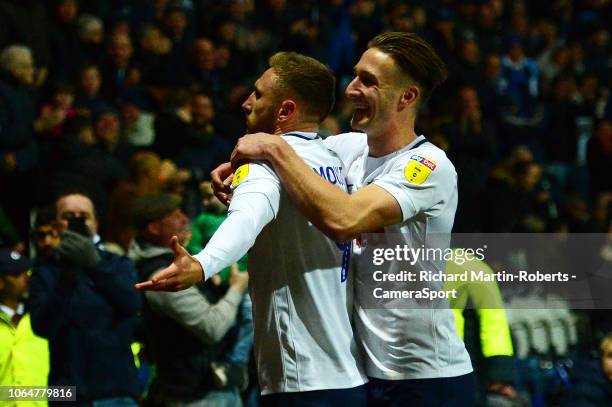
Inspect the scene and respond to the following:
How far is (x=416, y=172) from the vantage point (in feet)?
12.7

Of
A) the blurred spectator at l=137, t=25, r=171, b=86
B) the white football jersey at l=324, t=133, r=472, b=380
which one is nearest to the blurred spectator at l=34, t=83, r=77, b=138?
the blurred spectator at l=137, t=25, r=171, b=86

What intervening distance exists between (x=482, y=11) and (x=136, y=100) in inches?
224

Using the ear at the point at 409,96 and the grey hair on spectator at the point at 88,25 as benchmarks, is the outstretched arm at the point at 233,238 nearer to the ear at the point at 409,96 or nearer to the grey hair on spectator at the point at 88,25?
the ear at the point at 409,96

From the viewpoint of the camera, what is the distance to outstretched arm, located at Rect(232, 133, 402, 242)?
355 cm

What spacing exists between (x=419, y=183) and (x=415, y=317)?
493mm

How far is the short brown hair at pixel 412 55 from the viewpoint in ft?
13.1

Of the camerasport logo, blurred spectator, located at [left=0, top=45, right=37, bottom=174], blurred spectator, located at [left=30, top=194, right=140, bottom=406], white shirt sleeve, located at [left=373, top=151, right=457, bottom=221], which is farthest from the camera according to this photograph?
blurred spectator, located at [left=0, top=45, right=37, bottom=174]

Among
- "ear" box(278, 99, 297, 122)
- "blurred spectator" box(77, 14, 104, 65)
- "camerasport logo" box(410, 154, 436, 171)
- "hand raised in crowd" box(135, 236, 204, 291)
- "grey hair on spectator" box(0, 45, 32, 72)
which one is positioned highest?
"blurred spectator" box(77, 14, 104, 65)

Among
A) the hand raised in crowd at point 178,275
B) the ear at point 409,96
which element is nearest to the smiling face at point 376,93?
the ear at point 409,96

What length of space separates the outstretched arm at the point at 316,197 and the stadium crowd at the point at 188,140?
184cm

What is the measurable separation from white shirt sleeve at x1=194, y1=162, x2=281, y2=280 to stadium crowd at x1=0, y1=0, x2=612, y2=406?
1871 mm

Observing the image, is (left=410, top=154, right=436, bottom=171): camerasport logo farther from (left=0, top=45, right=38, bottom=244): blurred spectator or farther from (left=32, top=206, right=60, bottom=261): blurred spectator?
(left=0, top=45, right=38, bottom=244): blurred spectator

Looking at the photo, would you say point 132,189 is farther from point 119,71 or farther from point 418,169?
point 418,169

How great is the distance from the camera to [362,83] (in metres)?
4.00
